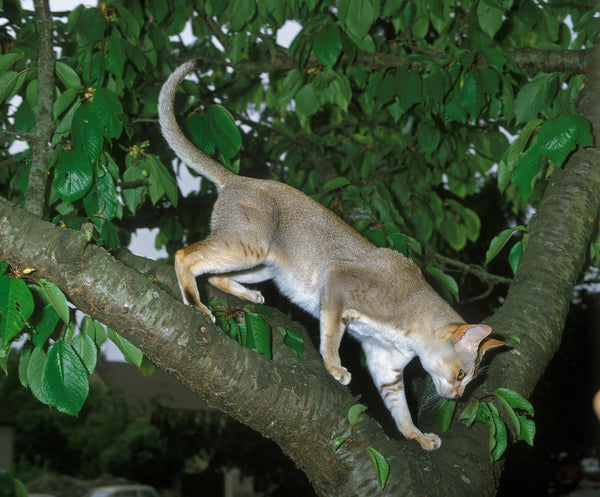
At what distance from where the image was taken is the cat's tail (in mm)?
2939

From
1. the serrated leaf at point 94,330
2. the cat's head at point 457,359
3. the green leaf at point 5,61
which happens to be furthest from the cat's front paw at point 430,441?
the green leaf at point 5,61

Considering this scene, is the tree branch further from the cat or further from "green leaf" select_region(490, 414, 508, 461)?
"green leaf" select_region(490, 414, 508, 461)

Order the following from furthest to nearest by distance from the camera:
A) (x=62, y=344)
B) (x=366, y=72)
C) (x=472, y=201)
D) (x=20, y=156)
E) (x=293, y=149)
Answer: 1. (x=472, y=201)
2. (x=293, y=149)
3. (x=366, y=72)
4. (x=20, y=156)
5. (x=62, y=344)

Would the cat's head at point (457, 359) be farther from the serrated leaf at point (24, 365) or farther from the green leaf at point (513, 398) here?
the serrated leaf at point (24, 365)

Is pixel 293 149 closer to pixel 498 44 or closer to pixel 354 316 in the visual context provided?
pixel 498 44

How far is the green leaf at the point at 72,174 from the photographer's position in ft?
6.98

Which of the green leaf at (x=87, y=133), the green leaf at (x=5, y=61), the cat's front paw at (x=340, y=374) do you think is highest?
the green leaf at (x=5, y=61)

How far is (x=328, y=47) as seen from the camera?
300 cm

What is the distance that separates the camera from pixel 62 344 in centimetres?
181

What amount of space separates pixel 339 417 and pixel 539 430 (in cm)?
781

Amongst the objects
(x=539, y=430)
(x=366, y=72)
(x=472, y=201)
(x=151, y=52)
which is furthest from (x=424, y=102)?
(x=539, y=430)

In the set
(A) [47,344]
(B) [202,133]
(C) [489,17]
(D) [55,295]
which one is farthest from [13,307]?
(C) [489,17]

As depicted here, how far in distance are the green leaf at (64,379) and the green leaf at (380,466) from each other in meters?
0.96

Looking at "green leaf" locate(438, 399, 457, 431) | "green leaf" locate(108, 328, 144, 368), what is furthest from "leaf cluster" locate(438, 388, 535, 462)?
"green leaf" locate(108, 328, 144, 368)
